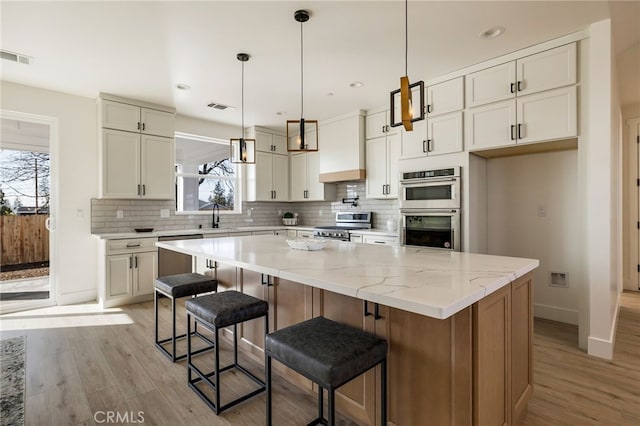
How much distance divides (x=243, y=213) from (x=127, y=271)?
213cm

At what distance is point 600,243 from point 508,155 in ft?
4.45

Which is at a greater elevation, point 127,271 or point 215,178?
point 215,178

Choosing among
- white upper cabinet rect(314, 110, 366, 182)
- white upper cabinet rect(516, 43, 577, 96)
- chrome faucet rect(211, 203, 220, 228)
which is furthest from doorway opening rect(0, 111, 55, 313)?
white upper cabinet rect(516, 43, 577, 96)

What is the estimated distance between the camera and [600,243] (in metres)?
2.61

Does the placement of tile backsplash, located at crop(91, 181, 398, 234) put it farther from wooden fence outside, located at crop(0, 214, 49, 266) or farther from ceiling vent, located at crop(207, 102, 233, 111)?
ceiling vent, located at crop(207, 102, 233, 111)

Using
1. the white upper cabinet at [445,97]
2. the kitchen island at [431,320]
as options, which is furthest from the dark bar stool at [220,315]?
the white upper cabinet at [445,97]

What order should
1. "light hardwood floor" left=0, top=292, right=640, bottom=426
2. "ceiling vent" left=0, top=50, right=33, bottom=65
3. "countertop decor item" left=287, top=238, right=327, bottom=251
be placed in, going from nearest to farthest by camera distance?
"light hardwood floor" left=0, top=292, right=640, bottom=426 < "countertop decor item" left=287, top=238, right=327, bottom=251 < "ceiling vent" left=0, top=50, right=33, bottom=65

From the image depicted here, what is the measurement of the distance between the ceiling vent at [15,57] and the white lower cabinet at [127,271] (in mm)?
1988

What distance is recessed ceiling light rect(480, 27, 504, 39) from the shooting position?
104 inches

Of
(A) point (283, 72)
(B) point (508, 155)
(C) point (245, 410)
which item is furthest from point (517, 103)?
(C) point (245, 410)

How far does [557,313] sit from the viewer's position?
3436 mm

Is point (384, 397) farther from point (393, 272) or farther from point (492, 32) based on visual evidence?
point (492, 32)

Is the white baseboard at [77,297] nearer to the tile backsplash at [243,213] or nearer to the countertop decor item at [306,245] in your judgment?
the tile backsplash at [243,213]

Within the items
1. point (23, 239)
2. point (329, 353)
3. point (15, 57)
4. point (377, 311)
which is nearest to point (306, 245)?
point (377, 311)
